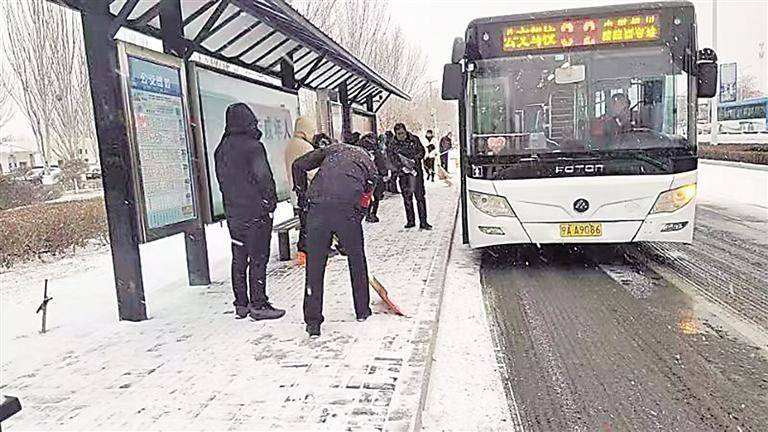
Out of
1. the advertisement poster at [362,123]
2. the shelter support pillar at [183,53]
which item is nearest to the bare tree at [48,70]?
the advertisement poster at [362,123]

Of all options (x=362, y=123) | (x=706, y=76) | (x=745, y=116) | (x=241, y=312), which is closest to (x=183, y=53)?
(x=241, y=312)

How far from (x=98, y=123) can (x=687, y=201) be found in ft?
20.7

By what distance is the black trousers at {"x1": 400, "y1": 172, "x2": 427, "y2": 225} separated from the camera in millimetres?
11562

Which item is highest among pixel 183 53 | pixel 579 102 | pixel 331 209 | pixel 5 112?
pixel 5 112

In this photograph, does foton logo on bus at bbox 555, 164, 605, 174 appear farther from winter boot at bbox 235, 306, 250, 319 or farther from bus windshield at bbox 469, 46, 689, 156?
winter boot at bbox 235, 306, 250, 319

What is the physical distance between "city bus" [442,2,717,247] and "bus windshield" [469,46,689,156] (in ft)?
0.04

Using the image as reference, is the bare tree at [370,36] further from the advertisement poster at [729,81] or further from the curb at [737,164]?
the advertisement poster at [729,81]

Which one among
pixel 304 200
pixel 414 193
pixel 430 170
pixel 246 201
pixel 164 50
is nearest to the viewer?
pixel 246 201

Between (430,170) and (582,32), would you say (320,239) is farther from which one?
(430,170)

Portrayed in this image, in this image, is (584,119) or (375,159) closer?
(375,159)

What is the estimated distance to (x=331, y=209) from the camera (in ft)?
17.4

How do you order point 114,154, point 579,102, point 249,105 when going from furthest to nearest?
point 249,105, point 579,102, point 114,154

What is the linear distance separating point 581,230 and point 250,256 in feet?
13.1

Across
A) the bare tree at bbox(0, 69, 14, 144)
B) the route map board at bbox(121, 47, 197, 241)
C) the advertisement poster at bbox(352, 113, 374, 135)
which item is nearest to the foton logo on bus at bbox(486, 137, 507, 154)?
the route map board at bbox(121, 47, 197, 241)
